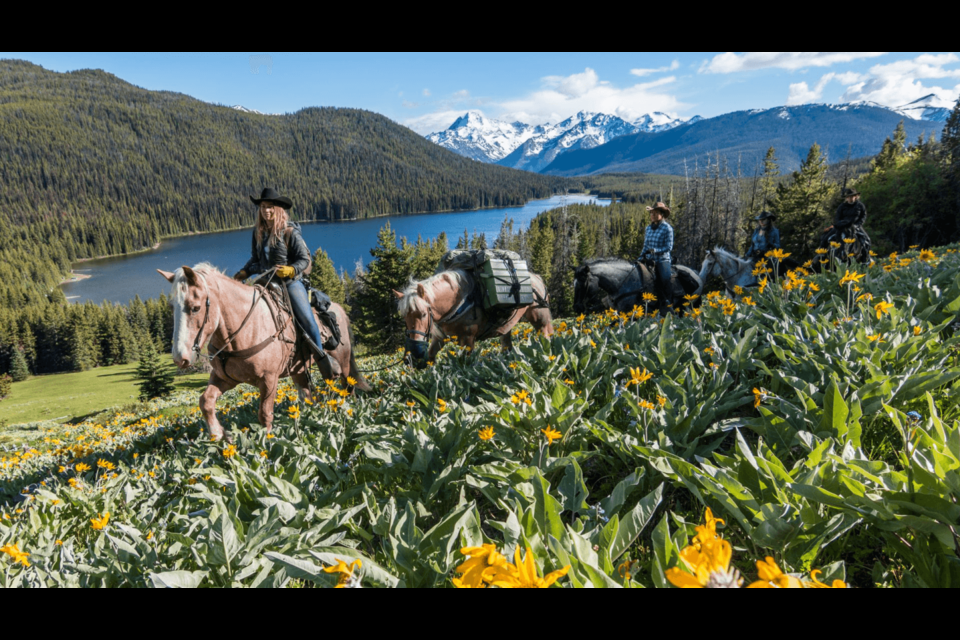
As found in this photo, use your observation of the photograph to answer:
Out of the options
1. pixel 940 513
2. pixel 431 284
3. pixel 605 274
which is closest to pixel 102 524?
pixel 940 513

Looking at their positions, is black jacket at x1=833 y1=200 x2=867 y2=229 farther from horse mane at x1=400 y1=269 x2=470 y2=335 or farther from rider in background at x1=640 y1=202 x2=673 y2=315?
horse mane at x1=400 y1=269 x2=470 y2=335

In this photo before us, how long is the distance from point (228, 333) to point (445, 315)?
3.62 metres

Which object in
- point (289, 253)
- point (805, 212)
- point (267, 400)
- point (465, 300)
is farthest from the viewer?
point (805, 212)

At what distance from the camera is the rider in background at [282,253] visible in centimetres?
632

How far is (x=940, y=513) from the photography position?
1458 mm

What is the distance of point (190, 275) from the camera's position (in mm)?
4863

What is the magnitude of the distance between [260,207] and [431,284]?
296 centimetres

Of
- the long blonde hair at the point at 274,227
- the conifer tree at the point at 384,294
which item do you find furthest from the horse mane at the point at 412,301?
the conifer tree at the point at 384,294

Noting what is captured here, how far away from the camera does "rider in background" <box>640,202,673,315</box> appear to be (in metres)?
10.2

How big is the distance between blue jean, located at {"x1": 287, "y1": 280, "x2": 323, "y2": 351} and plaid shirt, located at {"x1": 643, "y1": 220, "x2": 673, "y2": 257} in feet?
25.5

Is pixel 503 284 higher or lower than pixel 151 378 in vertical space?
higher

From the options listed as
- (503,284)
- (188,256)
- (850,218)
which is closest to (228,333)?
(503,284)

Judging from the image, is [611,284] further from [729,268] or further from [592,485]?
[592,485]
